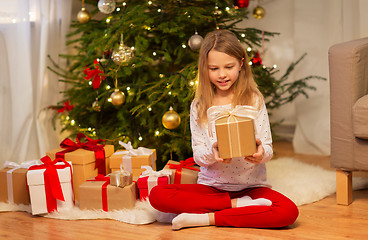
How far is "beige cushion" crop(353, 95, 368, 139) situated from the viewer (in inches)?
75.2

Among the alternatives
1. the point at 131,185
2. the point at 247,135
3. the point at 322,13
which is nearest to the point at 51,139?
the point at 131,185

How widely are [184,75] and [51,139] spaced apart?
1.00 m

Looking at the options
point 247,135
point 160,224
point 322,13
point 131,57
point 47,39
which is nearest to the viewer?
point 247,135

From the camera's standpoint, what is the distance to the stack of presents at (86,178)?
6.47 feet

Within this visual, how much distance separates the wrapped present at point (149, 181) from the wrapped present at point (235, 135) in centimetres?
48

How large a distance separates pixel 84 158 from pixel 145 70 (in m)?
0.86

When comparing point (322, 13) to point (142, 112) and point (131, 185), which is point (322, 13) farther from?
point (131, 185)

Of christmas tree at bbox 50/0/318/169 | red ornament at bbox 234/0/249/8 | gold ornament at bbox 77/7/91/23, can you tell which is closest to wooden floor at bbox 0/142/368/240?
christmas tree at bbox 50/0/318/169

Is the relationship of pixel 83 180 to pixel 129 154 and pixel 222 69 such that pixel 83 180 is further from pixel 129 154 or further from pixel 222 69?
pixel 222 69

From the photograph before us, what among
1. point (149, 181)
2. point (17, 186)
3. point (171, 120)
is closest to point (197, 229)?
point (149, 181)

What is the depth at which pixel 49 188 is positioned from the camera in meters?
2.00

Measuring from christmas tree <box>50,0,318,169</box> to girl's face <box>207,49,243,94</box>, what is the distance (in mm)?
491

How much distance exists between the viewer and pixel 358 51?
1979 millimetres

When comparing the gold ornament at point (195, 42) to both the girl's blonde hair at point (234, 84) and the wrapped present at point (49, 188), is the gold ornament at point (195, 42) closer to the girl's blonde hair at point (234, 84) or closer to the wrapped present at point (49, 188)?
the girl's blonde hair at point (234, 84)
